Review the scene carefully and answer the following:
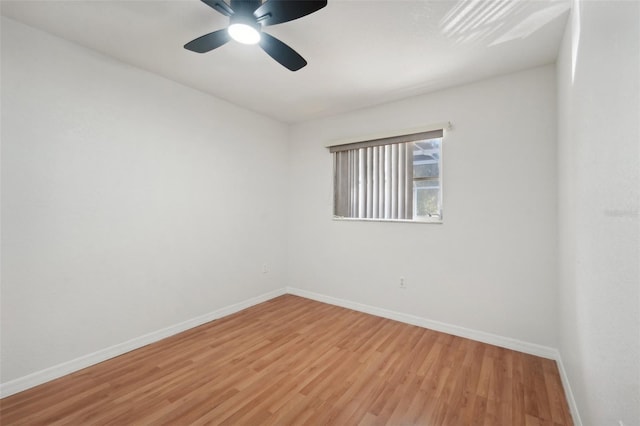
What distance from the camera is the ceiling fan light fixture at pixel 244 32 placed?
1619 mm

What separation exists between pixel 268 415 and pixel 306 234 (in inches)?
98.0

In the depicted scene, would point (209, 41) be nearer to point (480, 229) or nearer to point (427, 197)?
point (427, 197)

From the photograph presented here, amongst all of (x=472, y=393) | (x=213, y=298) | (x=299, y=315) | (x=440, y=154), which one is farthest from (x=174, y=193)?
(x=472, y=393)

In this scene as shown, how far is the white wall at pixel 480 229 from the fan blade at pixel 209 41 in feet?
6.68

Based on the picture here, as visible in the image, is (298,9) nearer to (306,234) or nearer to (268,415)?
(268,415)

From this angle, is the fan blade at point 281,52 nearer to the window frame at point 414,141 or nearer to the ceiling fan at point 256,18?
the ceiling fan at point 256,18

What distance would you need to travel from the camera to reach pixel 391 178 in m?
3.22

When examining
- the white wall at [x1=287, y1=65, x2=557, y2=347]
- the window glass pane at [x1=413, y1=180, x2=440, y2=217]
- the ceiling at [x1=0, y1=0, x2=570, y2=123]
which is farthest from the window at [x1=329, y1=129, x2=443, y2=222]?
the ceiling at [x1=0, y1=0, x2=570, y2=123]

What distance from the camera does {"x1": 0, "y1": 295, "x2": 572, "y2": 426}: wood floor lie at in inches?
66.1

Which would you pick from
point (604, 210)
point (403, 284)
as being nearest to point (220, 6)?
point (604, 210)

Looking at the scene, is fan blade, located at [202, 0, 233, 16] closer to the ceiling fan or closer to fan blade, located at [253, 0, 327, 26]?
the ceiling fan

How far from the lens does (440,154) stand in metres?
2.88

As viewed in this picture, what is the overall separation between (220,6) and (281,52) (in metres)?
0.45

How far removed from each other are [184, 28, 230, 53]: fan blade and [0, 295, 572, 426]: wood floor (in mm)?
2375
